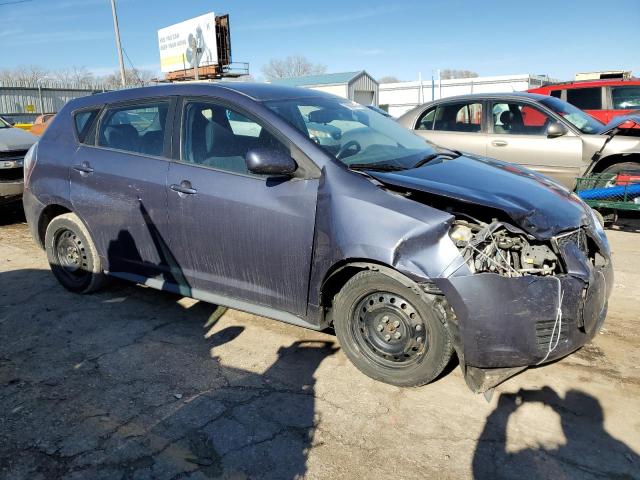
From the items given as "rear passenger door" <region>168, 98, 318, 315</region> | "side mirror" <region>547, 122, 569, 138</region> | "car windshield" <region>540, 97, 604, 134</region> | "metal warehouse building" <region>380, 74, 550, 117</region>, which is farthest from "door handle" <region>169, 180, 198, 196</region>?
"metal warehouse building" <region>380, 74, 550, 117</region>

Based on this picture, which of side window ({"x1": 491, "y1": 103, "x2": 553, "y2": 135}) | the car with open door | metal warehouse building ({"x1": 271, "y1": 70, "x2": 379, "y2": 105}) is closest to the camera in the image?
the car with open door

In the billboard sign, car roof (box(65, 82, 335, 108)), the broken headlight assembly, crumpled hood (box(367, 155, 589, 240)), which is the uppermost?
the billboard sign

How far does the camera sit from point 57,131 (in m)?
4.72

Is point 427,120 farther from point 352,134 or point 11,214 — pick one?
point 11,214

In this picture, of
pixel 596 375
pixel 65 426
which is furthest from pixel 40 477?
pixel 596 375

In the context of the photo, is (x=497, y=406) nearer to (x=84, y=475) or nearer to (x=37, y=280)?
(x=84, y=475)

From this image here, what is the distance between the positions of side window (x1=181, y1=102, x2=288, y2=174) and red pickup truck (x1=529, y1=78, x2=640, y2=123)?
8.91m

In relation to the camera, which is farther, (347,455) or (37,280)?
(37,280)

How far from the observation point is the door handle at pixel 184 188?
3.71 m

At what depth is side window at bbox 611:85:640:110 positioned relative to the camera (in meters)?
10.2

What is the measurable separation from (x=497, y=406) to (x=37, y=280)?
4.51 m

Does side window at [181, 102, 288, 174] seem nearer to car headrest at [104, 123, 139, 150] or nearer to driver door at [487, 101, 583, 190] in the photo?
car headrest at [104, 123, 139, 150]

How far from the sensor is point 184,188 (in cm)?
375

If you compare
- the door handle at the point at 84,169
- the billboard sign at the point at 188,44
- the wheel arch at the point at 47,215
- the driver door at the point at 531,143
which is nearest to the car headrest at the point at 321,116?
the door handle at the point at 84,169
